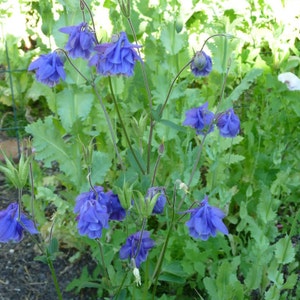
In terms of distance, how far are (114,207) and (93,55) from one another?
477 millimetres

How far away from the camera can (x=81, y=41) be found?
175 cm

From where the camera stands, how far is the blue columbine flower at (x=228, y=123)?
6.16ft

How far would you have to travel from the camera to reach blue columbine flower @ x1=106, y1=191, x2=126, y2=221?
175cm

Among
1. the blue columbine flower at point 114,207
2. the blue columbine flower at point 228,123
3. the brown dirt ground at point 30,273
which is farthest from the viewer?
the brown dirt ground at point 30,273

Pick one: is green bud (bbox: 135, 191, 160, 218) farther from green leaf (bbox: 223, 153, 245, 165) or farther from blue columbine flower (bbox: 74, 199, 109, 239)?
green leaf (bbox: 223, 153, 245, 165)

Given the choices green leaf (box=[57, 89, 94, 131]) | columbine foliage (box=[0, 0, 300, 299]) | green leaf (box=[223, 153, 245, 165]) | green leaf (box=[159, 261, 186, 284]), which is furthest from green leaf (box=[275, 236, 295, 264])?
green leaf (box=[57, 89, 94, 131])

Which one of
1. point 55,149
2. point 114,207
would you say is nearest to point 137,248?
point 114,207

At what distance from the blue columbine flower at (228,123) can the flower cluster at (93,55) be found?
0.36 metres

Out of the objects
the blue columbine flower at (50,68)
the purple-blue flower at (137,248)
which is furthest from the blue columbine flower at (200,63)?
the purple-blue flower at (137,248)

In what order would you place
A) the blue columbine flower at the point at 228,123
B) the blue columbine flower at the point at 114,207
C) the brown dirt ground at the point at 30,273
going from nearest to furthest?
the blue columbine flower at the point at 114,207, the blue columbine flower at the point at 228,123, the brown dirt ground at the point at 30,273

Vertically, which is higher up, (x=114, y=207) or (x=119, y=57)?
(x=119, y=57)

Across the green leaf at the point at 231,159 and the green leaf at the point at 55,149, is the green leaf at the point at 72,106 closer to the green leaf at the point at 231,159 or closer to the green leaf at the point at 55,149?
the green leaf at the point at 55,149

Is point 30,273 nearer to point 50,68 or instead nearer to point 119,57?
point 50,68

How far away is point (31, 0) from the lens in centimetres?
382
